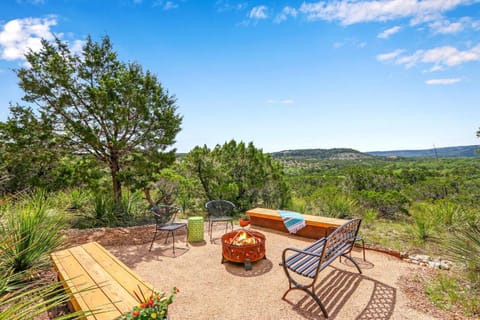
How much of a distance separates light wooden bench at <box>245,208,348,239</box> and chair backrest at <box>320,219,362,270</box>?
1.00 metres

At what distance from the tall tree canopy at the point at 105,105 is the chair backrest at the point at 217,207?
1.87 m

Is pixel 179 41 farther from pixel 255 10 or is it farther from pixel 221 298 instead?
pixel 221 298

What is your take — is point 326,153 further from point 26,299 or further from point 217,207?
point 26,299

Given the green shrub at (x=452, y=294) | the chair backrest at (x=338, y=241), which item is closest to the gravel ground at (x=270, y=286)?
the green shrub at (x=452, y=294)

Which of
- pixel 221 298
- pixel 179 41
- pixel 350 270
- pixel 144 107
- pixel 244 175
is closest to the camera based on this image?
pixel 221 298

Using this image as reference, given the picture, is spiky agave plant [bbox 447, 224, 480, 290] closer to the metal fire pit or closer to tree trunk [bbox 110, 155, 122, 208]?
the metal fire pit

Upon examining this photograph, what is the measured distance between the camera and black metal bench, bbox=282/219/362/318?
8.40 feet

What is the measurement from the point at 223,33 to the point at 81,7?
3.83 metres

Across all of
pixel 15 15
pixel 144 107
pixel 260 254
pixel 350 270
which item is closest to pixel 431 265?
pixel 350 270

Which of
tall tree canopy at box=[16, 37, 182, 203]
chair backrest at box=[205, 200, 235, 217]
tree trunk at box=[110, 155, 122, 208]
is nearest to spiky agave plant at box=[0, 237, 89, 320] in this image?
tree trunk at box=[110, 155, 122, 208]

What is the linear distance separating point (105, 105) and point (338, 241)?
577 cm

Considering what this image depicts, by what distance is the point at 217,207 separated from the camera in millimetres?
5766

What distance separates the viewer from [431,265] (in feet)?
11.7

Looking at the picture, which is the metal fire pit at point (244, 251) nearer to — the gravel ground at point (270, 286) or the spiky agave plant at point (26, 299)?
the gravel ground at point (270, 286)
